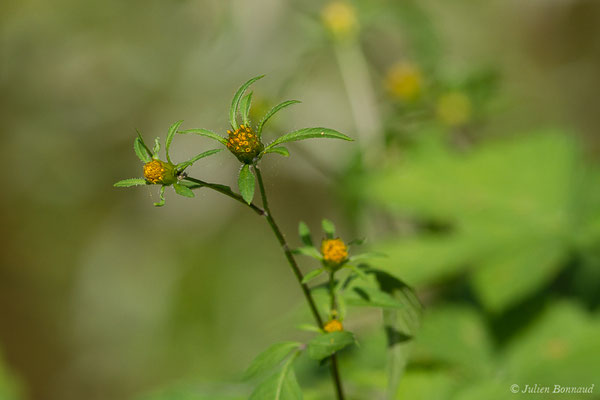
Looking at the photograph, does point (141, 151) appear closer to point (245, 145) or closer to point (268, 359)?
point (245, 145)

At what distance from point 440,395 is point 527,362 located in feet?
0.93

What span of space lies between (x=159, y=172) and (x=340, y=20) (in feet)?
5.20

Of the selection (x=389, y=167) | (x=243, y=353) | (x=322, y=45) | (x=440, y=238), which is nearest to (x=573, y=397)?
(x=440, y=238)

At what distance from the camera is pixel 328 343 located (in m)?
0.73

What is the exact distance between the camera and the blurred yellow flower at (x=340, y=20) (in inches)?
84.0

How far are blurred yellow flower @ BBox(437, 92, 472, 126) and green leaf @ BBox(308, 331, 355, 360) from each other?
1.49 m

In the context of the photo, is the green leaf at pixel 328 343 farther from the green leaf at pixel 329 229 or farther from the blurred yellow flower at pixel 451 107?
the blurred yellow flower at pixel 451 107

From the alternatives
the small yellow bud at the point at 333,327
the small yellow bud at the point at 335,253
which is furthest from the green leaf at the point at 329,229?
the small yellow bud at the point at 333,327

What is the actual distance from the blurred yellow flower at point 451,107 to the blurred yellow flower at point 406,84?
10 cm

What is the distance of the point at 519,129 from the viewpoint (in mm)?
3246

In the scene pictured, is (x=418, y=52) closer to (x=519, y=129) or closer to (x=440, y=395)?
(x=440, y=395)

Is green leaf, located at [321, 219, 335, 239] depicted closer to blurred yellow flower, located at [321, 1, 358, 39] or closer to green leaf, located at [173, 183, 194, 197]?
green leaf, located at [173, 183, 194, 197]

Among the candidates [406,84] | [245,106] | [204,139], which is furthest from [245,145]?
[204,139]

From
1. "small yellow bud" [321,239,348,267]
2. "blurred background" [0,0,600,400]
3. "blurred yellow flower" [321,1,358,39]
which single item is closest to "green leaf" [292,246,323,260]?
"small yellow bud" [321,239,348,267]
